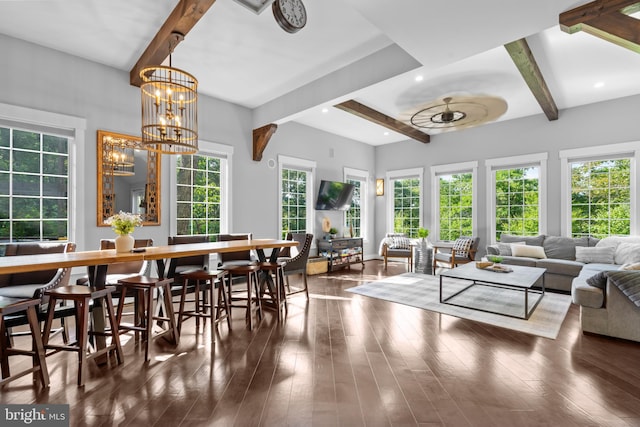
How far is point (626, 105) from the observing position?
506 centimetres

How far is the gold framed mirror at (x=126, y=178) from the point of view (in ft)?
12.9

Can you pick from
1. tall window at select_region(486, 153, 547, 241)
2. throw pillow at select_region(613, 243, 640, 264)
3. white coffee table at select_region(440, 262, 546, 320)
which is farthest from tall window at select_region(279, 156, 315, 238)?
throw pillow at select_region(613, 243, 640, 264)

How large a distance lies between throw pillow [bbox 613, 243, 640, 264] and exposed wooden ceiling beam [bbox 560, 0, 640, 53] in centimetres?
297

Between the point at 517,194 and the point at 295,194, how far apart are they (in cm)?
445

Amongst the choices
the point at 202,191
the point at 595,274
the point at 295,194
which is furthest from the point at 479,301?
the point at 202,191

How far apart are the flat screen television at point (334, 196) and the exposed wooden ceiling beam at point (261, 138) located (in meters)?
1.64

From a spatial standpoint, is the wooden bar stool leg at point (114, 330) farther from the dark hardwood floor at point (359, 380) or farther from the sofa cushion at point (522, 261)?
the sofa cushion at point (522, 261)

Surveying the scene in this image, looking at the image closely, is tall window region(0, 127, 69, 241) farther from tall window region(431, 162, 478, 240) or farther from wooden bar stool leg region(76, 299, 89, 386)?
tall window region(431, 162, 478, 240)

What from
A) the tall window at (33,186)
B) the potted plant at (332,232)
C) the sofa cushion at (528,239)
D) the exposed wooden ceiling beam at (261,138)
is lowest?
the sofa cushion at (528,239)

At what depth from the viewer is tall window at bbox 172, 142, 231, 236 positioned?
474 centimetres

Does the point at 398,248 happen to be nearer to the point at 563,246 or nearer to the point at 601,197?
the point at 563,246

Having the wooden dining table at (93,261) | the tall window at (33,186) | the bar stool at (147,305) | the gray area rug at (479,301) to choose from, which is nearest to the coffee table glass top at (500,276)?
the gray area rug at (479,301)

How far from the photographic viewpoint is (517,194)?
618 centimetres

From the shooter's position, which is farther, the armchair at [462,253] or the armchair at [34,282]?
the armchair at [462,253]
